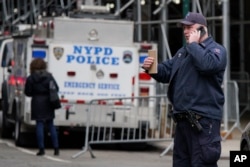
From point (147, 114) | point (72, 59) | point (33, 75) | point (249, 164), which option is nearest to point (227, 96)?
point (147, 114)

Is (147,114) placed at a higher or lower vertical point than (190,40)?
lower

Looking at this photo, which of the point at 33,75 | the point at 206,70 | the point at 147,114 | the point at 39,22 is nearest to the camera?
the point at 206,70

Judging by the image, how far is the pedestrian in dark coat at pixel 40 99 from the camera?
13789 mm

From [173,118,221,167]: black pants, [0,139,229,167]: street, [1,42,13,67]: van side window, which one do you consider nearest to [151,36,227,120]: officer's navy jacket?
[173,118,221,167]: black pants

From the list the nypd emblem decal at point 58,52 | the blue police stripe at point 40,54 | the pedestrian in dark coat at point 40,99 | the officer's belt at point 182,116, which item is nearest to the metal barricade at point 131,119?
the pedestrian in dark coat at point 40,99

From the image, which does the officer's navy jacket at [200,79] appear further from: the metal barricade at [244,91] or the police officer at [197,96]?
the metal barricade at [244,91]

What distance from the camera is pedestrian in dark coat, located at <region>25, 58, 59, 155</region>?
543 inches

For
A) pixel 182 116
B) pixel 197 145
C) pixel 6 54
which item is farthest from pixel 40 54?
pixel 197 145

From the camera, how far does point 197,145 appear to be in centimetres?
629

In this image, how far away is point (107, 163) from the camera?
41.9 feet

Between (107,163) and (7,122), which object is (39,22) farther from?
(107,163)

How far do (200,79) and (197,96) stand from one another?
0.48 feet

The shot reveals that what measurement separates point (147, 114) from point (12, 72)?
12.1 ft

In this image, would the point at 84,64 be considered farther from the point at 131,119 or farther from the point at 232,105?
the point at 232,105
